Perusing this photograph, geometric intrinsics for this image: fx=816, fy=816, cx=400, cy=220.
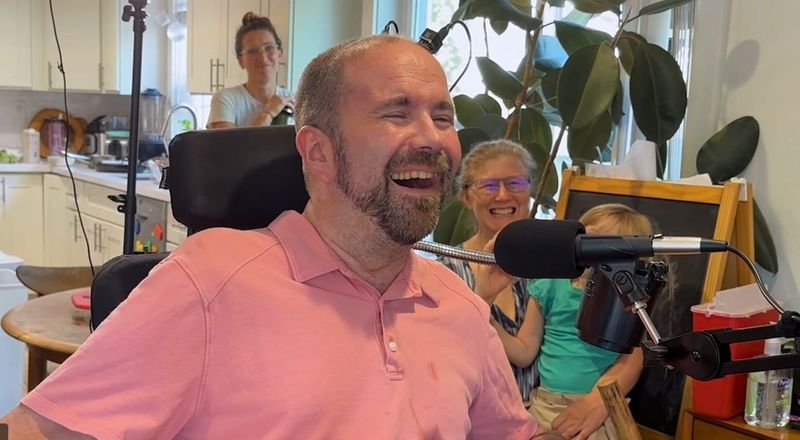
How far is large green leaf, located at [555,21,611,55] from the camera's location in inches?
100

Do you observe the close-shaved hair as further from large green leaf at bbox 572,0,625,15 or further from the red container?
large green leaf at bbox 572,0,625,15

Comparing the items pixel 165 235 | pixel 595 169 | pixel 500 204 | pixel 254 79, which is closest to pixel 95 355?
pixel 500 204

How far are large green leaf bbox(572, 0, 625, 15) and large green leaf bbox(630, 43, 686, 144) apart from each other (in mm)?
141

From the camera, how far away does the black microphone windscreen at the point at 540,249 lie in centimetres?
93

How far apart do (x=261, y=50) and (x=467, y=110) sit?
115 centimetres

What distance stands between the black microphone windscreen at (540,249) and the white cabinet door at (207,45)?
3.80m

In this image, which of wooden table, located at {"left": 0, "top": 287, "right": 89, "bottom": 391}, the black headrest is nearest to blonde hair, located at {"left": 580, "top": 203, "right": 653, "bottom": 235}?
the black headrest

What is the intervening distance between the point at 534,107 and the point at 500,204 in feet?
2.21

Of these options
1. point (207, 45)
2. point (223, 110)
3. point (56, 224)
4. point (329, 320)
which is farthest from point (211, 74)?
point (329, 320)

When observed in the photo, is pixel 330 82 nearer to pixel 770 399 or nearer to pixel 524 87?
pixel 770 399

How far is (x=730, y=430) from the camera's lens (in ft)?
6.23

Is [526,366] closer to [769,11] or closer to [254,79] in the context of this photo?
[769,11]

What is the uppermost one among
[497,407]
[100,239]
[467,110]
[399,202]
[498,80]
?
[498,80]


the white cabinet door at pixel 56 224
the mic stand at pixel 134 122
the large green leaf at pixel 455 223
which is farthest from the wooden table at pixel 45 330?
the white cabinet door at pixel 56 224
